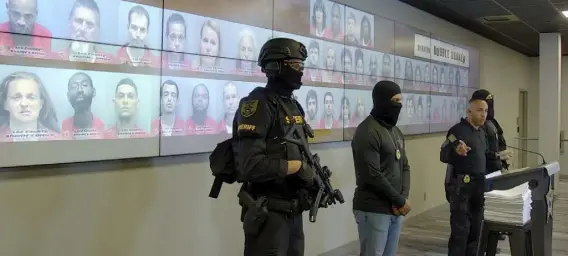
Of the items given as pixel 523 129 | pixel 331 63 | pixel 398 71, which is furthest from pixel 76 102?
pixel 523 129

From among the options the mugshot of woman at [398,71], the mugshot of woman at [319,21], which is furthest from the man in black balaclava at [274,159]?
the mugshot of woman at [398,71]

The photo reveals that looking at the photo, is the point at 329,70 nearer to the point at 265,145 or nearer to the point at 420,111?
the point at 420,111

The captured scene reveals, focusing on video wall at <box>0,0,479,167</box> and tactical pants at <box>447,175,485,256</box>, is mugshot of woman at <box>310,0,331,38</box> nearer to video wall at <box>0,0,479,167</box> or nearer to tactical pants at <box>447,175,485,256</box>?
video wall at <box>0,0,479,167</box>

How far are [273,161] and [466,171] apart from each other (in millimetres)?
2307

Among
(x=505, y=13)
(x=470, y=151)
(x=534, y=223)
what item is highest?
(x=505, y=13)

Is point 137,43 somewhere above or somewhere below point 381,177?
above

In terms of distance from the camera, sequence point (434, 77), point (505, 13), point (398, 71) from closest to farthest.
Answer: point (398, 71) < point (434, 77) < point (505, 13)

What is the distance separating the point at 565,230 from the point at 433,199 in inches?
65.1

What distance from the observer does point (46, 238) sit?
2.81 m

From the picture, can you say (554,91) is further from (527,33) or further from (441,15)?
(441,15)

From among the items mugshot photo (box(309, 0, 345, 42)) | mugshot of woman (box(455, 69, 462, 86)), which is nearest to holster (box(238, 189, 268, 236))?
mugshot photo (box(309, 0, 345, 42))

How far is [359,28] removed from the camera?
558cm

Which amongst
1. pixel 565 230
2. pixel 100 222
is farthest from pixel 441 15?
pixel 100 222

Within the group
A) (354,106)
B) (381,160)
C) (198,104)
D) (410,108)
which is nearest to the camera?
(381,160)
